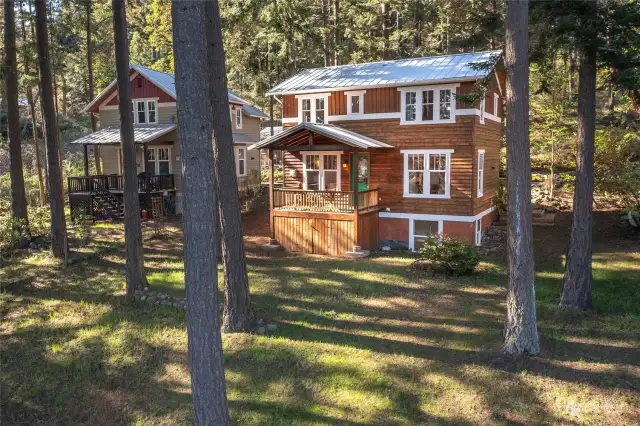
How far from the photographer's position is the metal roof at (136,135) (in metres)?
22.4

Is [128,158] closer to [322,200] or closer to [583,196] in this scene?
[322,200]

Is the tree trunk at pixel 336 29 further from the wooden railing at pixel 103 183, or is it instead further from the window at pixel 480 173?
the window at pixel 480 173

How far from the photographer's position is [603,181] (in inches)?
725

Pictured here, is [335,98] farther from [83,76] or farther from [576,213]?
[83,76]

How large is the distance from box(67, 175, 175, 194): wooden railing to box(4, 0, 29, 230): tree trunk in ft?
18.1

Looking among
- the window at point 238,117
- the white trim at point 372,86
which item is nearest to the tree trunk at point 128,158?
the white trim at point 372,86

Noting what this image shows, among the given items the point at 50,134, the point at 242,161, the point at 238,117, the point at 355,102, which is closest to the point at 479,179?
the point at 355,102

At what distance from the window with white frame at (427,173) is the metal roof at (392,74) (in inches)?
103

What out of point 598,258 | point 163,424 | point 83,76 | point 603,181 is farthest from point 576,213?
point 83,76

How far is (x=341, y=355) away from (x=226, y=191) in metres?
3.82

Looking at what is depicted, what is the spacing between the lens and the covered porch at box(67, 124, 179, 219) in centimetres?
2233

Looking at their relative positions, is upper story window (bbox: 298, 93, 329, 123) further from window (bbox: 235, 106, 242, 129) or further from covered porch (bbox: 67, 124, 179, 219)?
window (bbox: 235, 106, 242, 129)

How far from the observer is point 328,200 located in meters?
17.3

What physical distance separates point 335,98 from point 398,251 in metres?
6.57
